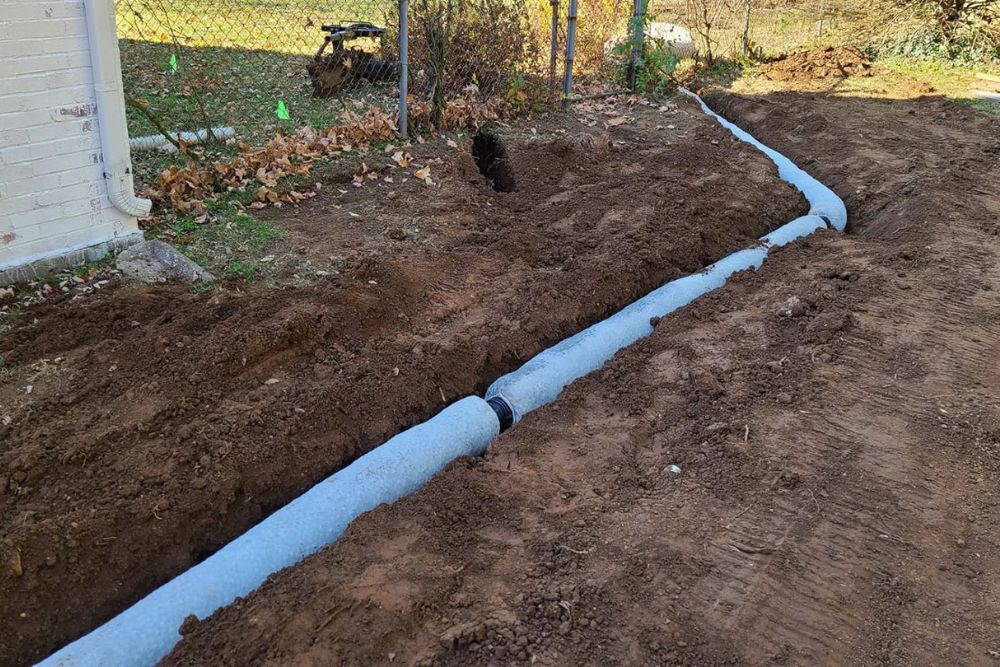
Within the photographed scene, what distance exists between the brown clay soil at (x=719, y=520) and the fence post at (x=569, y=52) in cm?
472

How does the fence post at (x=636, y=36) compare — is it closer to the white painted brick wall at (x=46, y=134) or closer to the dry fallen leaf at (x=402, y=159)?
the dry fallen leaf at (x=402, y=159)

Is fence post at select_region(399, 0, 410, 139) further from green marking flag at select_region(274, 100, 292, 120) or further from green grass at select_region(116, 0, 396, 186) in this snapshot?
green marking flag at select_region(274, 100, 292, 120)

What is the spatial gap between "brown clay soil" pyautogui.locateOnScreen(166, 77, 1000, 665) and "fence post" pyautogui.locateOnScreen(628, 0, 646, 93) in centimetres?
581

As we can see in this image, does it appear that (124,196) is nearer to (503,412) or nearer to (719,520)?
(503,412)

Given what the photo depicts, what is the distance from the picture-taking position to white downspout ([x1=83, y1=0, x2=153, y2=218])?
4.16 metres

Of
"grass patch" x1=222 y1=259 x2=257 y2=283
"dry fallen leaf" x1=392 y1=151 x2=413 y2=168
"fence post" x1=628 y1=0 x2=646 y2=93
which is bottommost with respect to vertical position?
"grass patch" x1=222 y1=259 x2=257 y2=283

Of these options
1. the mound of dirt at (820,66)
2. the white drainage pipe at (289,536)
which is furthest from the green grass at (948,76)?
the white drainage pipe at (289,536)

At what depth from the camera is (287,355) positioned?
388 centimetres

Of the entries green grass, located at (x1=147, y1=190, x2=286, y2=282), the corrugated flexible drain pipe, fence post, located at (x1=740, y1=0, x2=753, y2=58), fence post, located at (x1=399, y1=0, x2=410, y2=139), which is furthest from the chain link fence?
the corrugated flexible drain pipe

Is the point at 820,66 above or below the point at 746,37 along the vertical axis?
below

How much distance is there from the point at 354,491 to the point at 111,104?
2.93 m

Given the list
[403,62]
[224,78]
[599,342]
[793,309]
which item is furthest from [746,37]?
[599,342]

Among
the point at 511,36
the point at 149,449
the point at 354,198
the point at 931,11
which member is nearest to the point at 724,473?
the point at 149,449

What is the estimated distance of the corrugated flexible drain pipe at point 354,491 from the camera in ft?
8.02
